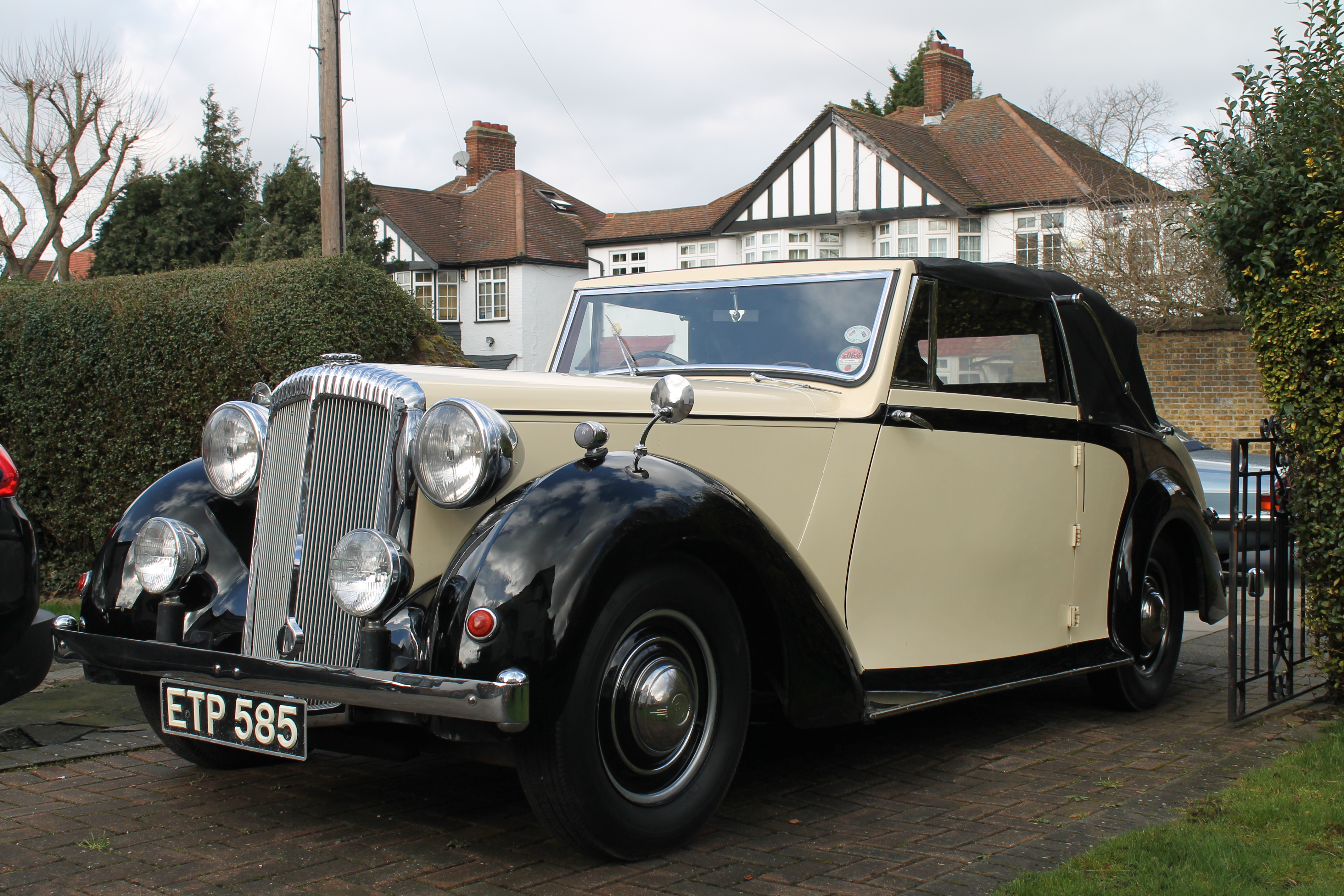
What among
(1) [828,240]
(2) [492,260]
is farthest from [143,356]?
(2) [492,260]

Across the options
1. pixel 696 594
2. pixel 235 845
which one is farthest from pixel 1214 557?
pixel 235 845

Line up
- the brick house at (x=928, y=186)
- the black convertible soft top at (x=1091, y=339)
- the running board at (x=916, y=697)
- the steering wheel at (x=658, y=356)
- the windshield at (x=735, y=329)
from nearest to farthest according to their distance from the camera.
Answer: the running board at (x=916, y=697) → the windshield at (x=735, y=329) → the steering wheel at (x=658, y=356) → the black convertible soft top at (x=1091, y=339) → the brick house at (x=928, y=186)

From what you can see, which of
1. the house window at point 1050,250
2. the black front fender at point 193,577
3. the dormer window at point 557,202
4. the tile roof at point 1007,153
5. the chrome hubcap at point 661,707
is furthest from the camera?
the dormer window at point 557,202

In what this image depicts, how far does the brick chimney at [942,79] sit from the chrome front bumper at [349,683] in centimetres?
3427

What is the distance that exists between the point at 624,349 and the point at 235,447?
5.35ft

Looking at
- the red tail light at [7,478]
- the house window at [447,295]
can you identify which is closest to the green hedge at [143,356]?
the red tail light at [7,478]

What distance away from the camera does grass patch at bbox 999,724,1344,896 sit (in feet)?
9.82

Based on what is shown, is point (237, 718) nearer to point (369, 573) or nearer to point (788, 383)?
point (369, 573)

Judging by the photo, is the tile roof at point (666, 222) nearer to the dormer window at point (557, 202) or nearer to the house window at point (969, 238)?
the dormer window at point (557, 202)

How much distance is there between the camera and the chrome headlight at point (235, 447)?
362cm

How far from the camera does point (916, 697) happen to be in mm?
3963

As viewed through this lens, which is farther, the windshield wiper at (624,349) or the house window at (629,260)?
the house window at (629,260)

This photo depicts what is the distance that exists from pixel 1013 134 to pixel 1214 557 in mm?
28298

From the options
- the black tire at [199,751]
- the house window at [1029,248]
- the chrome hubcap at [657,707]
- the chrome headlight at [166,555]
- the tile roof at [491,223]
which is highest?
the tile roof at [491,223]
